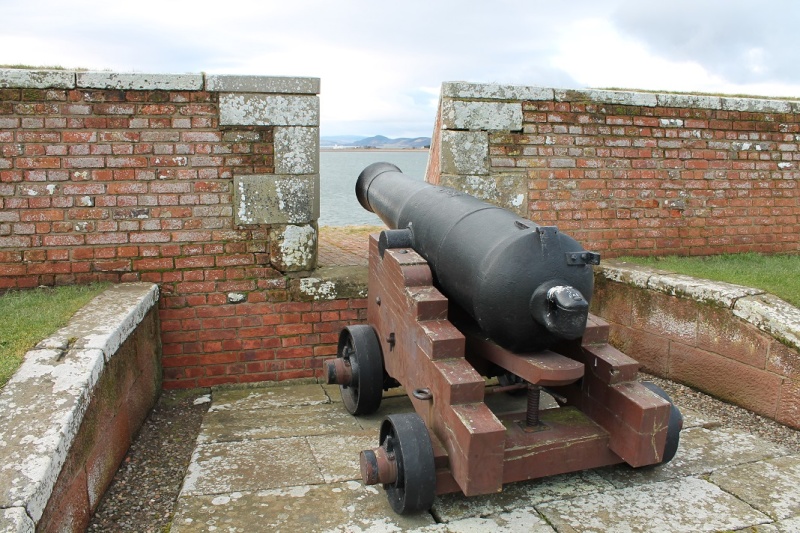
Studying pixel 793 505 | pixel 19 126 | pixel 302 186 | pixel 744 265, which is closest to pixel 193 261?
pixel 302 186

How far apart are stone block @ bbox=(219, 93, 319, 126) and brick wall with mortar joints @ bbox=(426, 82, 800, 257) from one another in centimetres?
111

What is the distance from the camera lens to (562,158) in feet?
18.5

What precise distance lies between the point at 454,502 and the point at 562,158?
3.34 metres

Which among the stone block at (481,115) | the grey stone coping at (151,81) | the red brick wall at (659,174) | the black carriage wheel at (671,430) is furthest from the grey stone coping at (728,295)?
the grey stone coping at (151,81)

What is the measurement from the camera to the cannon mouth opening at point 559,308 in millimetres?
2773

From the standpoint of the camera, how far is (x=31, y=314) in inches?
155

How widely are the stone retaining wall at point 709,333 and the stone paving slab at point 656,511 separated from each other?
117cm

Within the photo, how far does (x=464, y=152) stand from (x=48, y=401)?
3541 mm

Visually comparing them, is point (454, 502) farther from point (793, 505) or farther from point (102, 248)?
point (102, 248)

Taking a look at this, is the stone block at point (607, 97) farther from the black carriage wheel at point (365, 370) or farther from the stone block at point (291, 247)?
the black carriage wheel at point (365, 370)

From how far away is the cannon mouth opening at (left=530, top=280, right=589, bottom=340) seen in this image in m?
2.77

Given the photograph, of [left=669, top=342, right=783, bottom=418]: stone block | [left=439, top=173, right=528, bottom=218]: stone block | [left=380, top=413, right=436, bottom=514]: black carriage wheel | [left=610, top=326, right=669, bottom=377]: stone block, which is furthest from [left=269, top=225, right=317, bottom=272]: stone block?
[left=669, top=342, right=783, bottom=418]: stone block

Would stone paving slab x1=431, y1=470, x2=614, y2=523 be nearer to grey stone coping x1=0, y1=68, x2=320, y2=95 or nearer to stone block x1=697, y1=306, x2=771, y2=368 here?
stone block x1=697, y1=306, x2=771, y2=368

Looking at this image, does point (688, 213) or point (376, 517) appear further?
point (688, 213)
